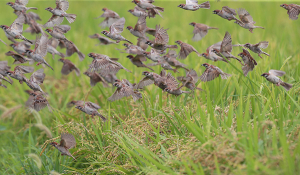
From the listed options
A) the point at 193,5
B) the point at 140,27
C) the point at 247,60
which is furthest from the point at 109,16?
the point at 247,60

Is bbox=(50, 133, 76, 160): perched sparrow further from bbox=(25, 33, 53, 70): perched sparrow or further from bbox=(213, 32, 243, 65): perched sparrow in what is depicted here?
bbox=(213, 32, 243, 65): perched sparrow

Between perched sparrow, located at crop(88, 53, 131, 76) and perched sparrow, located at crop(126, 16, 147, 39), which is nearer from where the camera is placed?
perched sparrow, located at crop(88, 53, 131, 76)

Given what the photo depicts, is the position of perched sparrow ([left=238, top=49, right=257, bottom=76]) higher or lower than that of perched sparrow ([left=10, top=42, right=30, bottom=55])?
higher

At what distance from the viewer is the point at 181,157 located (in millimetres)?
2705

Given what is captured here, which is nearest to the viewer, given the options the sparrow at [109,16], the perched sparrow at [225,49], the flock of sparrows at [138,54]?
the perched sparrow at [225,49]

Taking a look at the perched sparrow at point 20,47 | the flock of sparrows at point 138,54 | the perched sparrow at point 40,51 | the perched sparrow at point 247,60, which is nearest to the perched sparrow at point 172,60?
the flock of sparrows at point 138,54

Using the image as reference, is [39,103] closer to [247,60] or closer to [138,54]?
[138,54]

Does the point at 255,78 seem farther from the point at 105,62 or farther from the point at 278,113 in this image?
the point at 105,62

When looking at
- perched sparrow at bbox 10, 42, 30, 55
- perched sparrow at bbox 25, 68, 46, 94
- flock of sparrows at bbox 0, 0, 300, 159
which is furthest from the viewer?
perched sparrow at bbox 10, 42, 30, 55

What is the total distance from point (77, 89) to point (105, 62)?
2.46m

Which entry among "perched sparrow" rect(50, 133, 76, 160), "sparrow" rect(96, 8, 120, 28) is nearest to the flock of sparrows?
"perched sparrow" rect(50, 133, 76, 160)

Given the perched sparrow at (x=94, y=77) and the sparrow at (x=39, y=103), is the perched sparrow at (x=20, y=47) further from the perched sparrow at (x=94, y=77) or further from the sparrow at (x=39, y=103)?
the perched sparrow at (x=94, y=77)

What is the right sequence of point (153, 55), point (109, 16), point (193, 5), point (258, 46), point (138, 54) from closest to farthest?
point (258, 46) < point (193, 5) < point (153, 55) < point (138, 54) < point (109, 16)

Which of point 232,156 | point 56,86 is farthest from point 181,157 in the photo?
point 56,86
